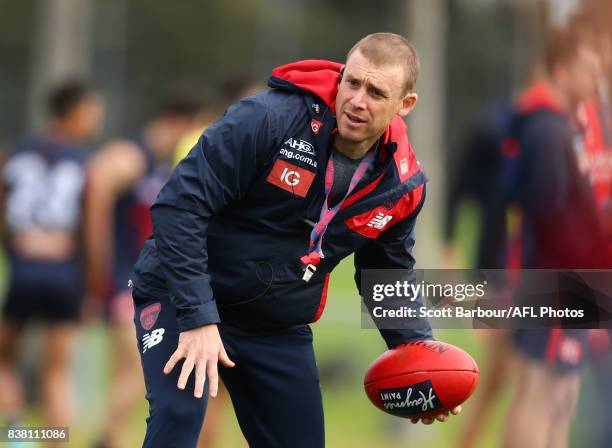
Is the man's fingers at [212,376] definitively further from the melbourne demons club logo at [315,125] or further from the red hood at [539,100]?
the red hood at [539,100]

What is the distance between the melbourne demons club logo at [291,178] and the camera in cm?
436

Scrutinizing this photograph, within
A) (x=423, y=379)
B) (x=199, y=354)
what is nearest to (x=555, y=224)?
(x=423, y=379)

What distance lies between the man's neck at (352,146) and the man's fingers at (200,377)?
96 cm

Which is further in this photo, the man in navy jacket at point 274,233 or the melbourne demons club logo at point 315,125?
the melbourne demons club logo at point 315,125

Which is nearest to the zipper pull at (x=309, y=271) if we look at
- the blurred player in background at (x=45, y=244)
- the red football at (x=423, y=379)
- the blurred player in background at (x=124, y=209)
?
the red football at (x=423, y=379)

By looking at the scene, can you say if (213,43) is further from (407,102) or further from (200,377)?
(200,377)

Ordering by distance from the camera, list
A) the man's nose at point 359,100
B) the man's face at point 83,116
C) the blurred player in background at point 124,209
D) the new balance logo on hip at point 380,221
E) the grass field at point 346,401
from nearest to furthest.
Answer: the man's nose at point 359,100, the new balance logo on hip at point 380,221, the blurred player in background at point 124,209, the grass field at point 346,401, the man's face at point 83,116

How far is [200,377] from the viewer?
4.18 m

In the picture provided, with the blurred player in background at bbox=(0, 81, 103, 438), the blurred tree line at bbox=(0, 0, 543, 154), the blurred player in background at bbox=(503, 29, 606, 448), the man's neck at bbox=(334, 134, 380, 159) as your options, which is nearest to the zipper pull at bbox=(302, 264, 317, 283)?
the man's neck at bbox=(334, 134, 380, 159)

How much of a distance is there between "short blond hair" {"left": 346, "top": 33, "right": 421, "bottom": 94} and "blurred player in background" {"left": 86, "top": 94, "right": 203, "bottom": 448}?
13.8 feet

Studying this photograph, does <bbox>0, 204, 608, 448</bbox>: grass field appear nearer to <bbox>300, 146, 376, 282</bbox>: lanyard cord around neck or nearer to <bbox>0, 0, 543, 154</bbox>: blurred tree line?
<bbox>300, 146, 376, 282</bbox>: lanyard cord around neck

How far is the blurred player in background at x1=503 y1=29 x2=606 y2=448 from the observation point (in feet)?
20.8

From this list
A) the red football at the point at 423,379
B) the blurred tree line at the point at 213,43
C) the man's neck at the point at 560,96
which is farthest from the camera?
the blurred tree line at the point at 213,43

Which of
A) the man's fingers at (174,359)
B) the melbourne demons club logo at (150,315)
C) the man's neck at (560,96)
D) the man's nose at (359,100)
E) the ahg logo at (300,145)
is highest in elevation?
the man's neck at (560,96)
